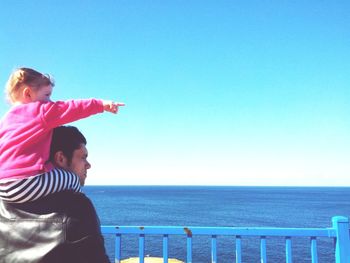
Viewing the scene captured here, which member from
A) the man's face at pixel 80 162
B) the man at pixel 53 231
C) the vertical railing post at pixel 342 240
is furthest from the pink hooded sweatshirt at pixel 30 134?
the vertical railing post at pixel 342 240

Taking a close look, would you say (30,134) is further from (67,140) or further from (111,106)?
(111,106)

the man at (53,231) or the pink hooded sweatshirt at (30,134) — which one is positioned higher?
the pink hooded sweatshirt at (30,134)

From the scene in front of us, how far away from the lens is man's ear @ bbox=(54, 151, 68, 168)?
5.17 feet

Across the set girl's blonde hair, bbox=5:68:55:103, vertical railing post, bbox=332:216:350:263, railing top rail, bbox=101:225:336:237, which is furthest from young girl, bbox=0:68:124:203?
vertical railing post, bbox=332:216:350:263

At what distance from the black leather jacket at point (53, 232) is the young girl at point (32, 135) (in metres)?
0.09

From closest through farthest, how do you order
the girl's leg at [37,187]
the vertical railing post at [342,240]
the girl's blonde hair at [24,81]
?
the girl's leg at [37,187] < the girl's blonde hair at [24,81] < the vertical railing post at [342,240]

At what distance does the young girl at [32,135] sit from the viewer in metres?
1.38

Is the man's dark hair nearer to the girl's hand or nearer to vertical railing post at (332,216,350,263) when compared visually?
the girl's hand

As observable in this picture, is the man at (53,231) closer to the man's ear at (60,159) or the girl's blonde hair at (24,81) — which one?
the man's ear at (60,159)

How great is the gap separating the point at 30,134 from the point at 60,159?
0.19 meters

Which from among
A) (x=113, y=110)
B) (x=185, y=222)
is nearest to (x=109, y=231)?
(x=113, y=110)

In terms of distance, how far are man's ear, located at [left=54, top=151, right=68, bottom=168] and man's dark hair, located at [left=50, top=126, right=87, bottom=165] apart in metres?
0.02

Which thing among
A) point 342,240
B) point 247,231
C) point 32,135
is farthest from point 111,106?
point 342,240

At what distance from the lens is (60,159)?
5.20ft
